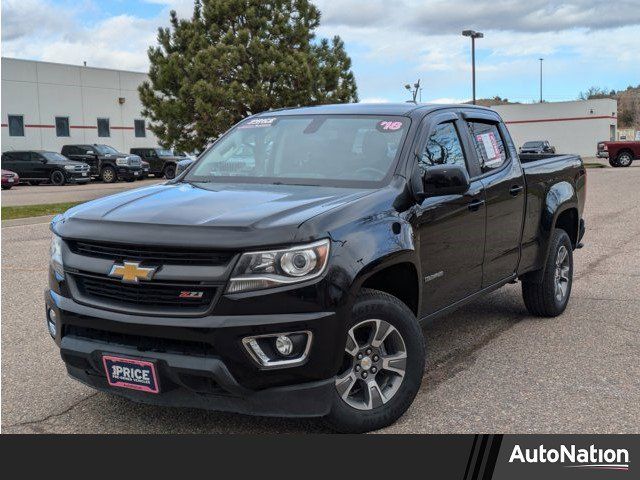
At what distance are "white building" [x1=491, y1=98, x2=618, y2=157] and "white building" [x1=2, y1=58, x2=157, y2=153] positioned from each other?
34.8 metres

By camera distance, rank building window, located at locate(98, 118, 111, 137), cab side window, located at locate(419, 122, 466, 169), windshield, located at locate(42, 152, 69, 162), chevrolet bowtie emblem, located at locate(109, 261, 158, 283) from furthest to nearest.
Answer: building window, located at locate(98, 118, 111, 137) → windshield, located at locate(42, 152, 69, 162) → cab side window, located at locate(419, 122, 466, 169) → chevrolet bowtie emblem, located at locate(109, 261, 158, 283)

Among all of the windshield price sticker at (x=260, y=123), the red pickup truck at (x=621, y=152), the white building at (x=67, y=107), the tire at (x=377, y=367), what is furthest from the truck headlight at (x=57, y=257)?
the red pickup truck at (x=621, y=152)

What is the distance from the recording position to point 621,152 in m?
39.4

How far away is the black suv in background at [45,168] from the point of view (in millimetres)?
32625

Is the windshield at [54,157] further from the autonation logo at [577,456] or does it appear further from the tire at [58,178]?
the autonation logo at [577,456]

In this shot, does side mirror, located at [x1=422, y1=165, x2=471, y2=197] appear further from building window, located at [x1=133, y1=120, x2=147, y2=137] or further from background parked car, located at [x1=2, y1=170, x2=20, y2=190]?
building window, located at [x1=133, y1=120, x2=147, y2=137]

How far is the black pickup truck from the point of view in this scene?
342cm

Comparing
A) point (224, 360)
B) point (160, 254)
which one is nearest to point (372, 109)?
point (160, 254)

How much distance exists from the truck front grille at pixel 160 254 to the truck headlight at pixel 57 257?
0.27 metres

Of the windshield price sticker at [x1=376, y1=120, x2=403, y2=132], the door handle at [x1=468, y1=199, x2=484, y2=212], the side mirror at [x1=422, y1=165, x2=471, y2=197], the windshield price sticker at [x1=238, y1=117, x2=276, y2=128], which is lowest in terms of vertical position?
the door handle at [x1=468, y1=199, x2=484, y2=212]

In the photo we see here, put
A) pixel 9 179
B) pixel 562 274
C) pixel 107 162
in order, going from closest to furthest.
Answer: pixel 562 274, pixel 9 179, pixel 107 162

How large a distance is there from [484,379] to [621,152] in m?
38.1

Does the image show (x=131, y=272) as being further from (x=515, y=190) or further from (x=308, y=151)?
(x=515, y=190)

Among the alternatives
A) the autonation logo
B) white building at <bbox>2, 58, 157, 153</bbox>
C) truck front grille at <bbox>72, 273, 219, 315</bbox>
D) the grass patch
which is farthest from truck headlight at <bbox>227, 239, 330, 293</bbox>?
white building at <bbox>2, 58, 157, 153</bbox>
